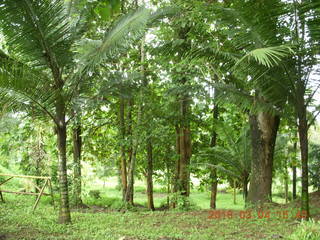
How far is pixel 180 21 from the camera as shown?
7.79m

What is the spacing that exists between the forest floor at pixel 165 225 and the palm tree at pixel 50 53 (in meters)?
0.75

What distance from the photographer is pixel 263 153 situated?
702 cm

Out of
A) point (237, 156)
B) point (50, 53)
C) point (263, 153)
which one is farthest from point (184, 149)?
point (50, 53)

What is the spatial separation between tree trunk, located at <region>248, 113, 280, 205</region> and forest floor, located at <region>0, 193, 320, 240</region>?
0.41 metres

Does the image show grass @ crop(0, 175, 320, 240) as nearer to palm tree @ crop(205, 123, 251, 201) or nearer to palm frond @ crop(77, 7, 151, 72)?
palm tree @ crop(205, 123, 251, 201)

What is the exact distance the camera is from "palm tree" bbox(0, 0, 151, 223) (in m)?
5.05

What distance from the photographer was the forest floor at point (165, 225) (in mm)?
4871

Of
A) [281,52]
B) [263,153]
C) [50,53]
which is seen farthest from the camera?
[263,153]

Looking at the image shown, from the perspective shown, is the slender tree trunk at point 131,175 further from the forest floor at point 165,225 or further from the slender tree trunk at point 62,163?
the slender tree trunk at point 62,163

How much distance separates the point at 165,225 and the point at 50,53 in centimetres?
372

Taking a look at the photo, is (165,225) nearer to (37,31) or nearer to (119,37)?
(119,37)
